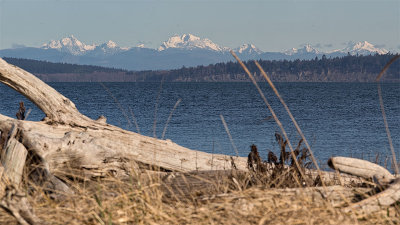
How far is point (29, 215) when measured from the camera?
13.1 ft

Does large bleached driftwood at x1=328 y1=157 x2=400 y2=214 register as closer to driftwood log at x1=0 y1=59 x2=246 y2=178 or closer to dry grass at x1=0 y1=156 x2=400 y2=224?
dry grass at x1=0 y1=156 x2=400 y2=224

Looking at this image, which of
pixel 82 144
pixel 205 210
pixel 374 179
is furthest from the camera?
pixel 82 144

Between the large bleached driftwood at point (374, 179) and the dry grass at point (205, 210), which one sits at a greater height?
the large bleached driftwood at point (374, 179)

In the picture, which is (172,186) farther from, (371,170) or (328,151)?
(328,151)

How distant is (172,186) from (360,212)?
2.28 m

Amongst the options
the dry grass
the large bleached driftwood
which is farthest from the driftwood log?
the large bleached driftwood

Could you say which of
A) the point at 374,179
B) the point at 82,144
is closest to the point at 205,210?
the point at 374,179

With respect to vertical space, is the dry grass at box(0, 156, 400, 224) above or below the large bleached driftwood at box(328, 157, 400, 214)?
below

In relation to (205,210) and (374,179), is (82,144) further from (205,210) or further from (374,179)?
(374,179)

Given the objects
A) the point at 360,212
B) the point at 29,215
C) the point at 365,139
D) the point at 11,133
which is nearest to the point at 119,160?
the point at 11,133

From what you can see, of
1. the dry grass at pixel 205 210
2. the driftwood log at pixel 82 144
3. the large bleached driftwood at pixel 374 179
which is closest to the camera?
the dry grass at pixel 205 210

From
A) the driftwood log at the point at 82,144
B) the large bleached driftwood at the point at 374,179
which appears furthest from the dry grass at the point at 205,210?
the driftwood log at the point at 82,144

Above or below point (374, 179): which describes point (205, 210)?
below

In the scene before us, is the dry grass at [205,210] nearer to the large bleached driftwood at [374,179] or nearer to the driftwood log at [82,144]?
the large bleached driftwood at [374,179]
